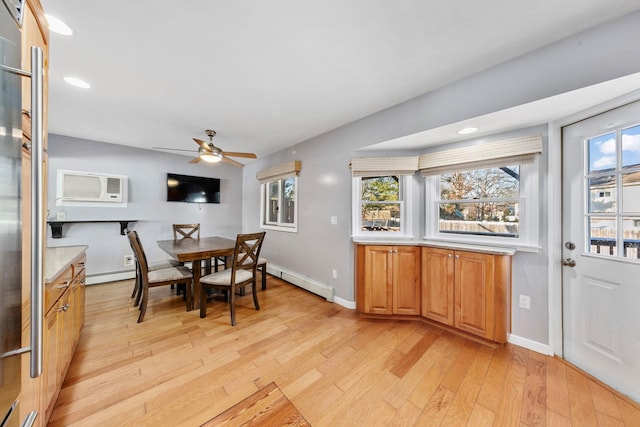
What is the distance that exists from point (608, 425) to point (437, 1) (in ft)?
8.37

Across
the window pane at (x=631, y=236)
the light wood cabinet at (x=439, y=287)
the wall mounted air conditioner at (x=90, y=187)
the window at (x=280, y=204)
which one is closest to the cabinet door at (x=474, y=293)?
the light wood cabinet at (x=439, y=287)

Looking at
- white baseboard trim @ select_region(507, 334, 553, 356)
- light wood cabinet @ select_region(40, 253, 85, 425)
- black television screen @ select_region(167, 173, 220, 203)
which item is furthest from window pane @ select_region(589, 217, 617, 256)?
black television screen @ select_region(167, 173, 220, 203)

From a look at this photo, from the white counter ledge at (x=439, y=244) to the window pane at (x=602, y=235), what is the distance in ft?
1.55

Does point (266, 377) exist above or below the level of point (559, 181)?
below

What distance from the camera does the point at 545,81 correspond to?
150 cm

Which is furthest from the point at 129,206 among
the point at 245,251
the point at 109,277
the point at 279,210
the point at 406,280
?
the point at 406,280

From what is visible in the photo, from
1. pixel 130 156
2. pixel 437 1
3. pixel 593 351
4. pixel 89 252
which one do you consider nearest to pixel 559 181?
pixel 593 351

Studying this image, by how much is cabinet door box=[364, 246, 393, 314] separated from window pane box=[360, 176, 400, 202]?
656 mm

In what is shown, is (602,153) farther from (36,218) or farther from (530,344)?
(36,218)

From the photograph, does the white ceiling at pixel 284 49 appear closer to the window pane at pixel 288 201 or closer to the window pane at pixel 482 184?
the window pane at pixel 482 184

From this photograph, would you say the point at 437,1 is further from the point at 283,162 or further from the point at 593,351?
the point at 283,162

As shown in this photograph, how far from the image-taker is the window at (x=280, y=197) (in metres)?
3.69

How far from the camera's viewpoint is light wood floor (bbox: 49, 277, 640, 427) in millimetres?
1341

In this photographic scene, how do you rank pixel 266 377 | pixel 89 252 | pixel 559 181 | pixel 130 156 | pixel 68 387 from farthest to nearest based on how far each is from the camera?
pixel 130 156
pixel 89 252
pixel 559 181
pixel 266 377
pixel 68 387
